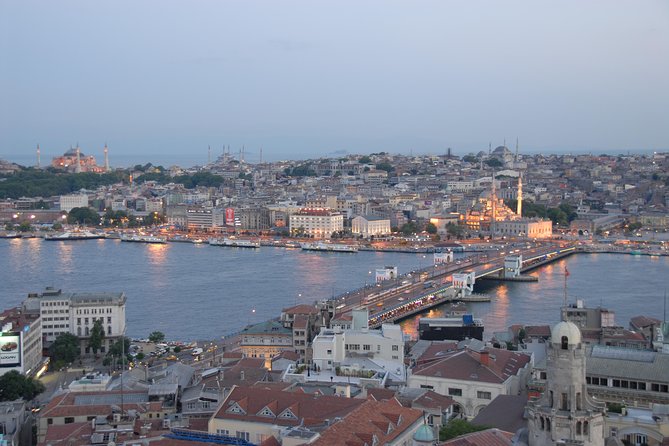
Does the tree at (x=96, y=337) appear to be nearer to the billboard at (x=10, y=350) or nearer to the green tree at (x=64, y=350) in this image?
the green tree at (x=64, y=350)

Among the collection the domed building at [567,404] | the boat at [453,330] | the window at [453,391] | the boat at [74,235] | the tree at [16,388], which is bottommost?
the boat at [74,235]

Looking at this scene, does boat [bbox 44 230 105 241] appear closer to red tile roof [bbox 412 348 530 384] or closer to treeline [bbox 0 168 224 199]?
treeline [bbox 0 168 224 199]

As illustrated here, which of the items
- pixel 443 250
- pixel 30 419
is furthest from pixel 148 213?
pixel 30 419

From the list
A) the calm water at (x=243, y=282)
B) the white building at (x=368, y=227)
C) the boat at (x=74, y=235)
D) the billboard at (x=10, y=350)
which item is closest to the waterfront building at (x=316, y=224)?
the white building at (x=368, y=227)

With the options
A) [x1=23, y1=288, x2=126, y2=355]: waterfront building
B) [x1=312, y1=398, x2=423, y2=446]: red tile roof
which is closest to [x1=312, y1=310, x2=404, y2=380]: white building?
[x1=312, y1=398, x2=423, y2=446]: red tile roof

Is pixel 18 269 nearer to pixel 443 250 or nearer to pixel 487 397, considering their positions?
pixel 443 250

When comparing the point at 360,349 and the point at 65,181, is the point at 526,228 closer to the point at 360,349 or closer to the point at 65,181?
the point at 360,349

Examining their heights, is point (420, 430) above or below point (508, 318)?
above

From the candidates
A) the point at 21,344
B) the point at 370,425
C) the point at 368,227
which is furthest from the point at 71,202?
the point at 370,425
